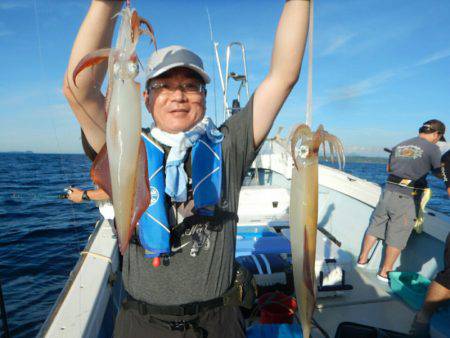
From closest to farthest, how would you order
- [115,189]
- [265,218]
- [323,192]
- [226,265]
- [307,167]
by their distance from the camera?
1. [115,189]
2. [307,167]
3. [226,265]
4. [265,218]
5. [323,192]

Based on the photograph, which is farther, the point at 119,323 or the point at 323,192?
the point at 323,192

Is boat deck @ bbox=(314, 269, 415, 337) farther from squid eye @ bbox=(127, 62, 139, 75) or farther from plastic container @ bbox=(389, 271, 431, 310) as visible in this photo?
squid eye @ bbox=(127, 62, 139, 75)

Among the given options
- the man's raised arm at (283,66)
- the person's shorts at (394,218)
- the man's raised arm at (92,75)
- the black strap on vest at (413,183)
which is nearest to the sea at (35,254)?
the black strap on vest at (413,183)

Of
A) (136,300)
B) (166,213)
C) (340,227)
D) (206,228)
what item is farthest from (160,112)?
(340,227)

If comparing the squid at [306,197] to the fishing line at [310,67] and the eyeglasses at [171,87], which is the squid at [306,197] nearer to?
→ the fishing line at [310,67]

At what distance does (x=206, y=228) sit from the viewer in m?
2.21

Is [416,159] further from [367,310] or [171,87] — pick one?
[171,87]

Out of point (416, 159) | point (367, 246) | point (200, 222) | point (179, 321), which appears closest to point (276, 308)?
point (179, 321)

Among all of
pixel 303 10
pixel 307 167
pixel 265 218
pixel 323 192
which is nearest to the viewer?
pixel 303 10

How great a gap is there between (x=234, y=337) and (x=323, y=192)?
666 cm

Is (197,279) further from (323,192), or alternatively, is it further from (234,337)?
(323,192)

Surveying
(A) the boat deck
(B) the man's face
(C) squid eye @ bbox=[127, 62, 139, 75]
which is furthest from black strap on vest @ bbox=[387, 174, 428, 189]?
(C) squid eye @ bbox=[127, 62, 139, 75]

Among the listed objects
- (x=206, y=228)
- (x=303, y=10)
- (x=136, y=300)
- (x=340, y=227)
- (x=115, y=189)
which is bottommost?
(x=340, y=227)

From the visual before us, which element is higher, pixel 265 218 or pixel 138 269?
pixel 138 269
